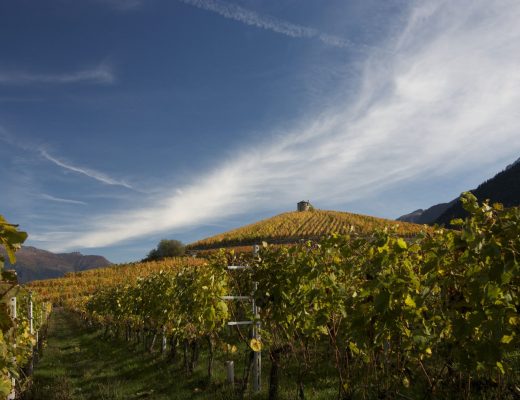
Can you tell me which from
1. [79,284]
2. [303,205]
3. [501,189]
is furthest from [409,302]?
[501,189]

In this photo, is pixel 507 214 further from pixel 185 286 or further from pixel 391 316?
pixel 185 286

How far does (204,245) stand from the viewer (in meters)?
71.5

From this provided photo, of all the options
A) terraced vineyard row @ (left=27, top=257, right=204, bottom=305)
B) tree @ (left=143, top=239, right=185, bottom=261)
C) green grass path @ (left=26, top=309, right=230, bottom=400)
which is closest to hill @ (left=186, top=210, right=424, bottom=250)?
tree @ (left=143, top=239, right=185, bottom=261)

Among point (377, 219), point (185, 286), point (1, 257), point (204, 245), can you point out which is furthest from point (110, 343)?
point (377, 219)

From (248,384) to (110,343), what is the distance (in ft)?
34.2

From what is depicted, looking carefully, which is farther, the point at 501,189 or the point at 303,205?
the point at 501,189

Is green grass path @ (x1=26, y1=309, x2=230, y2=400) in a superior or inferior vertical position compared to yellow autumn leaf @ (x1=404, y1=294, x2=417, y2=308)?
inferior

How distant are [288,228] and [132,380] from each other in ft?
206

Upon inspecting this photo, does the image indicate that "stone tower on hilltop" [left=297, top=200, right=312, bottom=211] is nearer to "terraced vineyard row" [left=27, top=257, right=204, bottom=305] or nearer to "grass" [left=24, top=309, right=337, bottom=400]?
"terraced vineyard row" [left=27, top=257, right=204, bottom=305]

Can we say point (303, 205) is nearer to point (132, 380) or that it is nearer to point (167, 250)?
point (167, 250)

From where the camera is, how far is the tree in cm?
6712

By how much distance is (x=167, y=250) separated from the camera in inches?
2682

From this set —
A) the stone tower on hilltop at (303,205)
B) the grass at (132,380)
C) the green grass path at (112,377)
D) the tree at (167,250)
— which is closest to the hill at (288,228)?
the tree at (167,250)

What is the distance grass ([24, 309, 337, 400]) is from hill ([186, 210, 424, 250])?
46.8 meters
